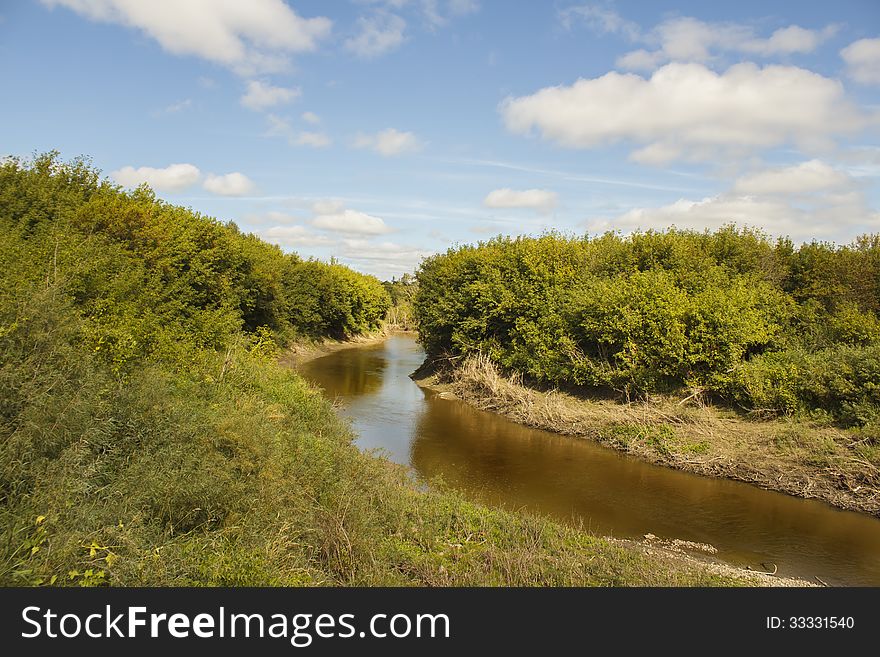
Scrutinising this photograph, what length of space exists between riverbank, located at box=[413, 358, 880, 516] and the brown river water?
65 centimetres

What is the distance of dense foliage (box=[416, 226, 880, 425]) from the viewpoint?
78.6ft

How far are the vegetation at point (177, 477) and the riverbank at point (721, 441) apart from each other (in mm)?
9405

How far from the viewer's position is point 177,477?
33.0 feet

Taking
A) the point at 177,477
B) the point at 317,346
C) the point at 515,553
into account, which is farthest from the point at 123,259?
the point at 317,346

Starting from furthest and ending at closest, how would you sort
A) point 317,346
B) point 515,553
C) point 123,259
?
1. point 317,346
2. point 123,259
3. point 515,553

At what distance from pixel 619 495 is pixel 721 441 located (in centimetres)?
693

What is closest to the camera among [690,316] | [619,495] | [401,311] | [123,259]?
[123,259]

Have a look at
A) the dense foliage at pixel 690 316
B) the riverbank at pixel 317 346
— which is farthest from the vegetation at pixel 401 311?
the dense foliage at pixel 690 316

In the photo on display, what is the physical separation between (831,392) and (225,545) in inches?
932

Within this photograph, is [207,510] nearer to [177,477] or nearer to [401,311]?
[177,477]

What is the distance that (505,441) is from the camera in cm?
2755

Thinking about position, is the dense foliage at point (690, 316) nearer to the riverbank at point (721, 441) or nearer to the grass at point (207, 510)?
the riverbank at point (721, 441)

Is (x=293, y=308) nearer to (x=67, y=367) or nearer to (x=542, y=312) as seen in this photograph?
(x=542, y=312)

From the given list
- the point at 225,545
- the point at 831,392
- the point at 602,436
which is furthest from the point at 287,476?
the point at 831,392
